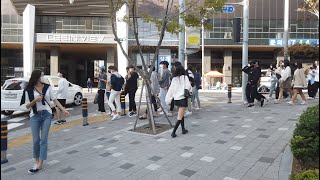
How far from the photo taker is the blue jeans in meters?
5.26

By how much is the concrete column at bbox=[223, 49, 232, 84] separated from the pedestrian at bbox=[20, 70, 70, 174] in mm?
37557

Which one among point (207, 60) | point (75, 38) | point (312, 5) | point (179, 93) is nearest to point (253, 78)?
point (312, 5)

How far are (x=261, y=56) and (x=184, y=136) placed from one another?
130ft

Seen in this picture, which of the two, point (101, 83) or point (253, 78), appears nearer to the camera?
point (101, 83)

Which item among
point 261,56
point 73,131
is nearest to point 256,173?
point 73,131

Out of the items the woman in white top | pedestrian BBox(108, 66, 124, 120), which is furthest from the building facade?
the woman in white top

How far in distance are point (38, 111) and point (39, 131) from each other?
0.36 metres

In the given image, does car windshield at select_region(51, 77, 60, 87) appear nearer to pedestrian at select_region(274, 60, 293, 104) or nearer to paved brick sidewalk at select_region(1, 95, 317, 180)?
paved brick sidewalk at select_region(1, 95, 317, 180)

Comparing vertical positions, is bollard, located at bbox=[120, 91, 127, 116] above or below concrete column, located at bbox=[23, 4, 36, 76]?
below

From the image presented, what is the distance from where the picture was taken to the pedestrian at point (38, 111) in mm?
5184

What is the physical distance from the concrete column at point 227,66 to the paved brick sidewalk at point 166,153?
108 ft

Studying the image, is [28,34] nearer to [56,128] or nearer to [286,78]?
[56,128]

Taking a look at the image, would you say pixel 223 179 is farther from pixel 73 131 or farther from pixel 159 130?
pixel 73 131

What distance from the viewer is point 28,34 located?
3606cm
